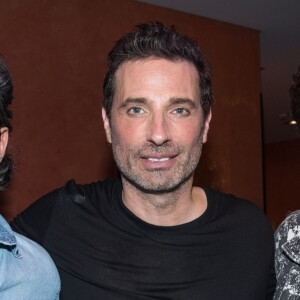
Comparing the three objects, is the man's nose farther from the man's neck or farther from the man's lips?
the man's neck

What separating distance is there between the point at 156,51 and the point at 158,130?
0.34 m

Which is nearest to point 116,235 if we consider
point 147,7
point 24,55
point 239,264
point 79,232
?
point 79,232

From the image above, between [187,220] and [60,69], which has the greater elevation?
[60,69]

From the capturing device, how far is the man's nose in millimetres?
1946

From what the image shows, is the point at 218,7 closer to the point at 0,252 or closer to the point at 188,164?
the point at 188,164

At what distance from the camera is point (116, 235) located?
203 centimetres

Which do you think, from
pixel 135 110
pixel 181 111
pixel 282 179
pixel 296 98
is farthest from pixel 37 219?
pixel 282 179

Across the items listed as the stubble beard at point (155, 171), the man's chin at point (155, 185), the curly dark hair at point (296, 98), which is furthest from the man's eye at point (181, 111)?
the curly dark hair at point (296, 98)

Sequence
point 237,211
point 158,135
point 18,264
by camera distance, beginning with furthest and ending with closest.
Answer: point 237,211 < point 158,135 < point 18,264

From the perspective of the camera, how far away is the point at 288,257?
6.72ft

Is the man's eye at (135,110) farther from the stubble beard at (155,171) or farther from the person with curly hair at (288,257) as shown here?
the person with curly hair at (288,257)

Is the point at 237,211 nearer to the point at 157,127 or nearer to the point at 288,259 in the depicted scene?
the point at 288,259

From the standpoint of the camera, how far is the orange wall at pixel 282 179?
463 inches

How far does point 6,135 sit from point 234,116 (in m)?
3.79
